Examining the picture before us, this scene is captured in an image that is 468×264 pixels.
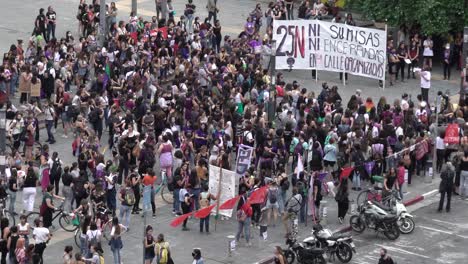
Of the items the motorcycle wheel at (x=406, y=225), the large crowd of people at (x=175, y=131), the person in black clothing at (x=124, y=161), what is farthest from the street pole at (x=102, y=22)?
the motorcycle wheel at (x=406, y=225)

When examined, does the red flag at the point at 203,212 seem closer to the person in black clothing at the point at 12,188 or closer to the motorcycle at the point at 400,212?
the motorcycle at the point at 400,212

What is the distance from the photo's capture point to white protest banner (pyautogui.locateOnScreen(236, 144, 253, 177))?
3850 centimetres

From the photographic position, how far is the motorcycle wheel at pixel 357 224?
37.0 m

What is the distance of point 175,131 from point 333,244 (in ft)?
26.0

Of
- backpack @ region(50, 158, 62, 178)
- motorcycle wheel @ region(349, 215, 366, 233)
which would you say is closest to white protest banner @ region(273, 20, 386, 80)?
motorcycle wheel @ region(349, 215, 366, 233)

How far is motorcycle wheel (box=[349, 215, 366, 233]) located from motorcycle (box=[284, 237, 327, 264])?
273 cm

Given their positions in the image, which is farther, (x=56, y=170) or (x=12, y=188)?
(x=56, y=170)

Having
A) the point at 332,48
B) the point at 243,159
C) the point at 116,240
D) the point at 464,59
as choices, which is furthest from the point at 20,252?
the point at 464,59

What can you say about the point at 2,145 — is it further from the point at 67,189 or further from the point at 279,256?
the point at 279,256

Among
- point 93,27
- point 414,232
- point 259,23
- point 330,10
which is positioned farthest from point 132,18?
point 414,232

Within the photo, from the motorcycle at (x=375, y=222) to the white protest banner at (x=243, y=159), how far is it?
3.45 meters

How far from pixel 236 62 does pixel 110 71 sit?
14.4ft

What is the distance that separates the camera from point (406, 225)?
3734 centimetres

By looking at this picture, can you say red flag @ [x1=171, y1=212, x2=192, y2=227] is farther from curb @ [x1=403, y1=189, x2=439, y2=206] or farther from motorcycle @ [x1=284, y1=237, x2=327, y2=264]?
curb @ [x1=403, y1=189, x2=439, y2=206]
